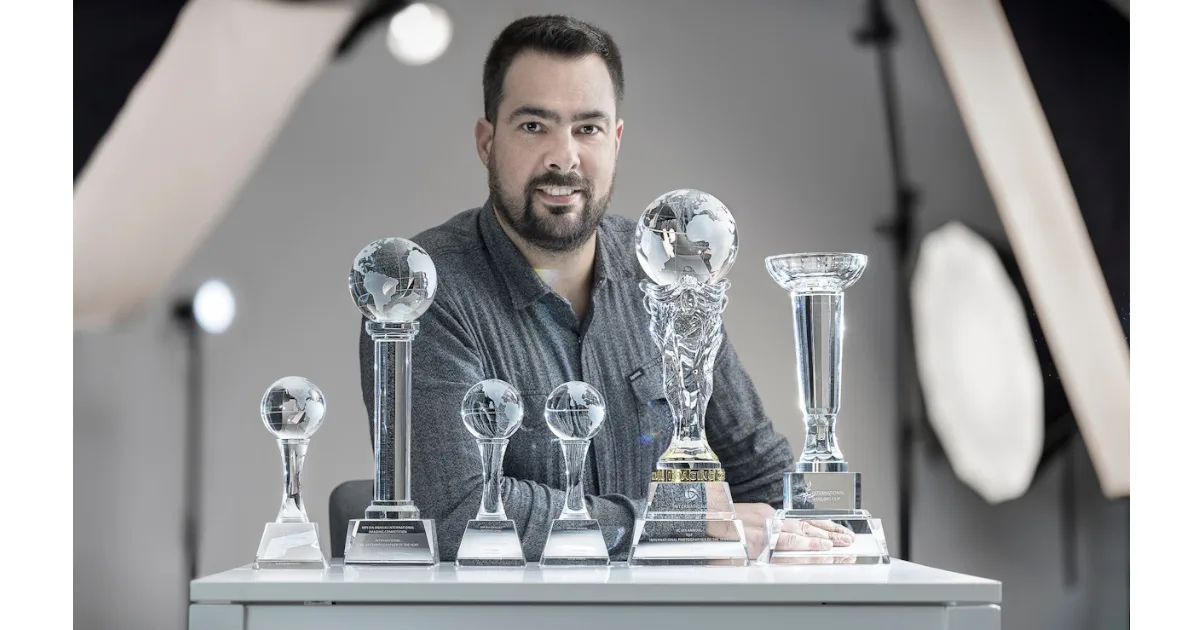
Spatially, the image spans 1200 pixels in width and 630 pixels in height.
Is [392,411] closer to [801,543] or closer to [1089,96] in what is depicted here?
[801,543]

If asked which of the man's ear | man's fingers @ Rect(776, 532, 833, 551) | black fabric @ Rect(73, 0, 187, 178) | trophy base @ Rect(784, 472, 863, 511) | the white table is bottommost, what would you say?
the white table

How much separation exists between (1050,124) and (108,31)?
2.33 metres

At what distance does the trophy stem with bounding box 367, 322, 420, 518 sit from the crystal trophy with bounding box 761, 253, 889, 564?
1.21 feet

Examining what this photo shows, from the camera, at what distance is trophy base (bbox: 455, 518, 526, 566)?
1.16 meters

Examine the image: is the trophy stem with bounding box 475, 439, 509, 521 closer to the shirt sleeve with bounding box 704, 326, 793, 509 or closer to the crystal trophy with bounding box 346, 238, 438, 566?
the crystal trophy with bounding box 346, 238, 438, 566

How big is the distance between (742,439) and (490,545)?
34.5 inches

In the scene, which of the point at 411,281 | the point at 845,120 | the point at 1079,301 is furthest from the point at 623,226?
the point at 1079,301

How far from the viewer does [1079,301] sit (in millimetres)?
2953

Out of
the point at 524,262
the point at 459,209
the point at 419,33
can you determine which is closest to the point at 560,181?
the point at 524,262

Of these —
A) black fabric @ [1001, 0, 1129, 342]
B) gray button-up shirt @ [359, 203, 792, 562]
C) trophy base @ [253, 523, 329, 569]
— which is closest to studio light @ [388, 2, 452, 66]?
gray button-up shirt @ [359, 203, 792, 562]

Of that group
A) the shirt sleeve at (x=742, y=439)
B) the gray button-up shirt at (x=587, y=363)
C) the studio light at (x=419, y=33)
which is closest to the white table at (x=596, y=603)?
the gray button-up shirt at (x=587, y=363)

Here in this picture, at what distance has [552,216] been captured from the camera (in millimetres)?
2154
